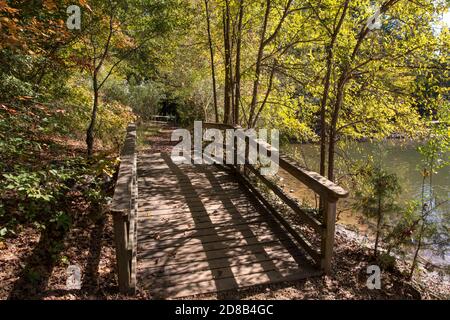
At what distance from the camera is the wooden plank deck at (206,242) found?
3.46m

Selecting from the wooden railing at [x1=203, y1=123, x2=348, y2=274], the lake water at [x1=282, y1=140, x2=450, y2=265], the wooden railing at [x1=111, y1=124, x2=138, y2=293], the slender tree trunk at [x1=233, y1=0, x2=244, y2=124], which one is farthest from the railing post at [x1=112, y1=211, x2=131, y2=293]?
the slender tree trunk at [x1=233, y1=0, x2=244, y2=124]

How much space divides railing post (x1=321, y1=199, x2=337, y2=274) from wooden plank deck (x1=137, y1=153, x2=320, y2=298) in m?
0.15

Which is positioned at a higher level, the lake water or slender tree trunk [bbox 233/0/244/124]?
slender tree trunk [bbox 233/0/244/124]

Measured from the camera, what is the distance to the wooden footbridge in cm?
331

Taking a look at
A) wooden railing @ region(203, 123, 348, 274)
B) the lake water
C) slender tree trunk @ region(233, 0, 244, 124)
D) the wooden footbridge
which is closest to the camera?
the wooden footbridge

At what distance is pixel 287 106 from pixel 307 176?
376 centimetres

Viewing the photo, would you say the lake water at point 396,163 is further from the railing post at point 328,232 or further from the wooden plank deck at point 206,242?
the wooden plank deck at point 206,242

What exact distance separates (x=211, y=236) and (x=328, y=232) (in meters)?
1.54

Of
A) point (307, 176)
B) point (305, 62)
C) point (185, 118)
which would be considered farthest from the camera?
point (185, 118)

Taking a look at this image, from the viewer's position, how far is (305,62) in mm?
6918

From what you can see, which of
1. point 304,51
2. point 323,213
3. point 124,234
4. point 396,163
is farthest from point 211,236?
point 396,163

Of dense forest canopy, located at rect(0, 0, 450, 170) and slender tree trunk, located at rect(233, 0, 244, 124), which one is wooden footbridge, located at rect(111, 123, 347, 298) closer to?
dense forest canopy, located at rect(0, 0, 450, 170)

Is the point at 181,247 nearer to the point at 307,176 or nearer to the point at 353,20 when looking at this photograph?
the point at 307,176
